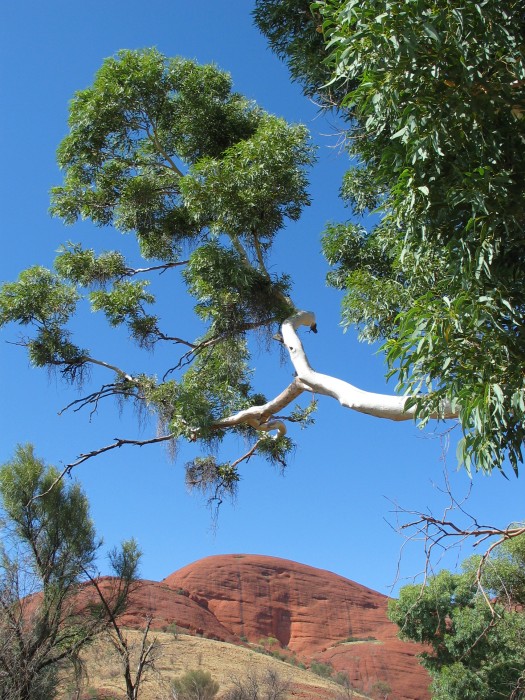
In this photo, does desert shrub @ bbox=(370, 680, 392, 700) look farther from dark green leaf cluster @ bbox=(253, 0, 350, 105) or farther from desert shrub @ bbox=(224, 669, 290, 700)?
dark green leaf cluster @ bbox=(253, 0, 350, 105)

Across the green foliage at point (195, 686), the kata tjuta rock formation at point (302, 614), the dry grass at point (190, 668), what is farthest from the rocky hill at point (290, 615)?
the green foliage at point (195, 686)

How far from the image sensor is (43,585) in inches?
500

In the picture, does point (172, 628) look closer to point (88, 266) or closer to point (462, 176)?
point (88, 266)

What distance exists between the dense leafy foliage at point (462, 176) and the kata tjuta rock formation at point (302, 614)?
32.2 metres

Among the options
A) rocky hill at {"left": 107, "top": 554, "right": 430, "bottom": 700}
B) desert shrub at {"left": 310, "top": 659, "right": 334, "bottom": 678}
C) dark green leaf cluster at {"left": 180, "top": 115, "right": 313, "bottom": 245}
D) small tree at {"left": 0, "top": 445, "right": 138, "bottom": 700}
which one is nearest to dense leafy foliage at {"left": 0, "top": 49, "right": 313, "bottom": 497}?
dark green leaf cluster at {"left": 180, "top": 115, "right": 313, "bottom": 245}

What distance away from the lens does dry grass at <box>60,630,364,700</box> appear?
18.6 meters

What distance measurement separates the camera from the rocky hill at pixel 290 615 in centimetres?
3381

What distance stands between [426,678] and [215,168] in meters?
32.2

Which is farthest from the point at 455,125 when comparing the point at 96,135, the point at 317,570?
the point at 317,570

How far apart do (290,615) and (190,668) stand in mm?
20601

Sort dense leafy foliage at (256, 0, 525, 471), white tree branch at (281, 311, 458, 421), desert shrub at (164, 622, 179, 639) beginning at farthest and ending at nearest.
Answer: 1. desert shrub at (164, 622, 179, 639)
2. white tree branch at (281, 311, 458, 421)
3. dense leafy foliage at (256, 0, 525, 471)

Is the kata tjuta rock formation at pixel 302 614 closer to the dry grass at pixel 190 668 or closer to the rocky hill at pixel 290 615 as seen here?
the rocky hill at pixel 290 615

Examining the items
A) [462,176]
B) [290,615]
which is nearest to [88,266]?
[462,176]

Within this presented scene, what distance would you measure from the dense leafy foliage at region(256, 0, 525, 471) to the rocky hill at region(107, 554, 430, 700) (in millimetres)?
28401
